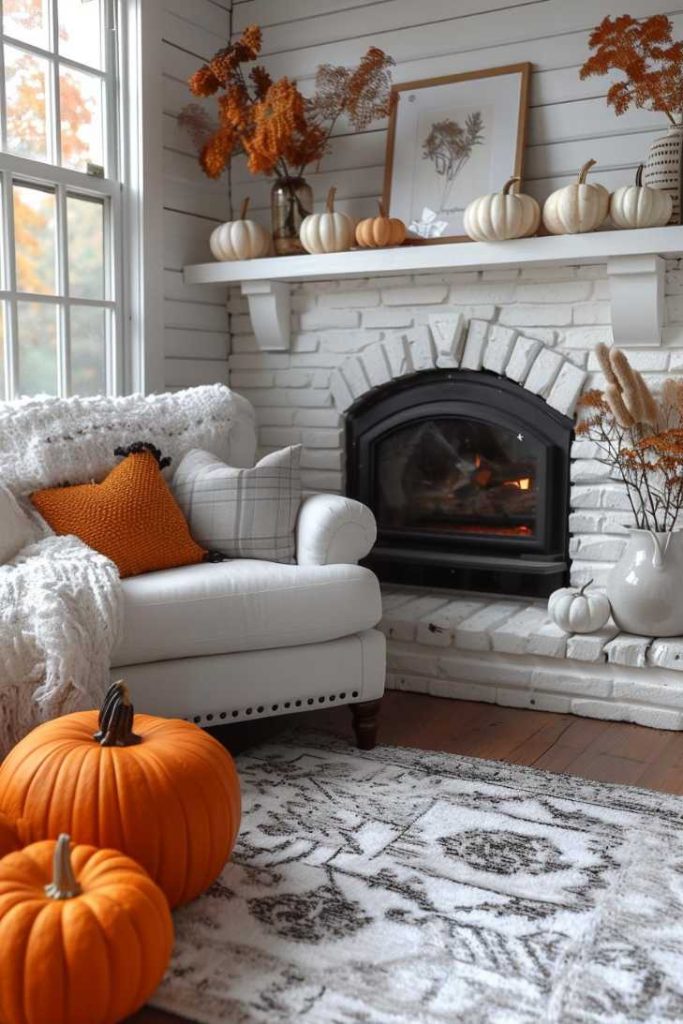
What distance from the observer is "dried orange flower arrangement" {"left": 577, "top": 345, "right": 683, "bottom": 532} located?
2822mm

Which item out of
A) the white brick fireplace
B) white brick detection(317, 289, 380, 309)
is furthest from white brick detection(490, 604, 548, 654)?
white brick detection(317, 289, 380, 309)

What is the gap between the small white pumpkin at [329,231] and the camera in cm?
330

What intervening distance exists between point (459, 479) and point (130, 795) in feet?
6.74

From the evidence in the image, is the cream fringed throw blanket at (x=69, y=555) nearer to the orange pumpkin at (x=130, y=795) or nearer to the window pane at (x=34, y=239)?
the orange pumpkin at (x=130, y=795)

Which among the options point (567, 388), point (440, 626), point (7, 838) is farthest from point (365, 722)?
point (567, 388)

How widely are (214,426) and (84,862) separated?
1667mm

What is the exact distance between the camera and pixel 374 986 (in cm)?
156

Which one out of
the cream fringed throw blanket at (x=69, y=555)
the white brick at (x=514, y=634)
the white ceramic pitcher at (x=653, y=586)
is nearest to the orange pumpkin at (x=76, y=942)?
the cream fringed throw blanket at (x=69, y=555)

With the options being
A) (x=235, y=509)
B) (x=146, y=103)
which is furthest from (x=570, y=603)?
(x=146, y=103)

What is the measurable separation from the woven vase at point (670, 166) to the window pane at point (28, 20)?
6.02 ft

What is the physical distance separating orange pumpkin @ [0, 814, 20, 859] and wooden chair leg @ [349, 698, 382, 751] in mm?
1046

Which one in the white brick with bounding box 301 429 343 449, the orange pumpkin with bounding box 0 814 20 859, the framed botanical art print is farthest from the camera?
the white brick with bounding box 301 429 343 449

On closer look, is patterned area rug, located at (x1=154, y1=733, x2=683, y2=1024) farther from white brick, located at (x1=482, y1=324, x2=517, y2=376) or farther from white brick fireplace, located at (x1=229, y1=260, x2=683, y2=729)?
white brick, located at (x1=482, y1=324, x2=517, y2=376)

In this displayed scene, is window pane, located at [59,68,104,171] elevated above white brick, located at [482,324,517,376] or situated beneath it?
elevated above
